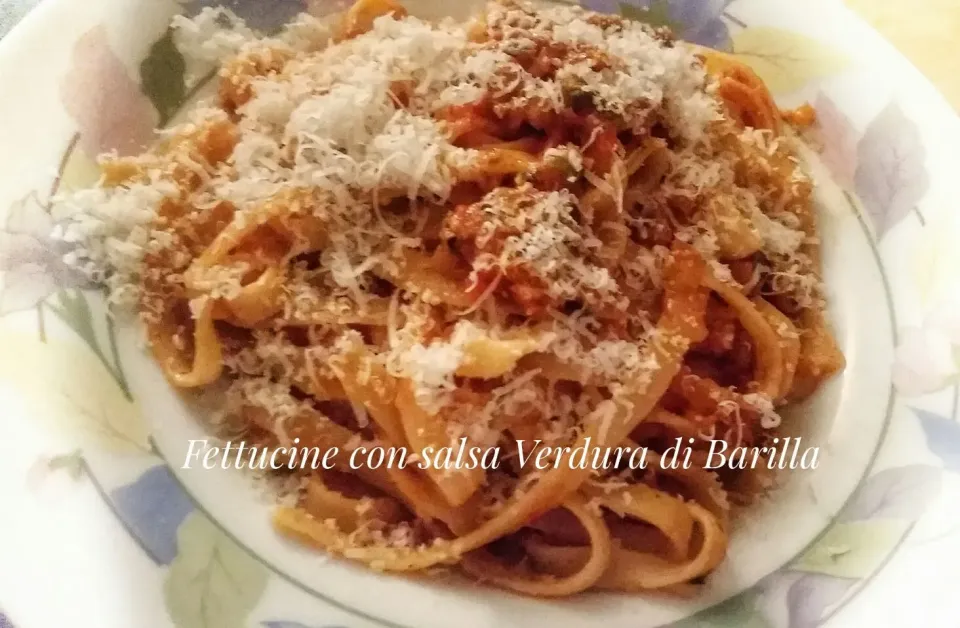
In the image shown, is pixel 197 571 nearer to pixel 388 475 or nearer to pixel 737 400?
pixel 388 475

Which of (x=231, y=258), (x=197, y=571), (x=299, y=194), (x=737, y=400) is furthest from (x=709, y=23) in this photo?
(x=197, y=571)

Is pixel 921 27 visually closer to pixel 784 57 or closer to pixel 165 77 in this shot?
pixel 784 57

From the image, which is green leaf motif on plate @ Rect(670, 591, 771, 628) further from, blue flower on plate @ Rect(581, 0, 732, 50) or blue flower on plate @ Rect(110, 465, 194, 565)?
blue flower on plate @ Rect(581, 0, 732, 50)

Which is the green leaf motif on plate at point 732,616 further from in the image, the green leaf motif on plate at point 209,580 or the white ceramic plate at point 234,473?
the green leaf motif on plate at point 209,580

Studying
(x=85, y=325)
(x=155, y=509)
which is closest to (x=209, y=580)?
(x=155, y=509)

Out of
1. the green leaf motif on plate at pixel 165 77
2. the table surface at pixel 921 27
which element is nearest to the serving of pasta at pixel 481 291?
the green leaf motif on plate at pixel 165 77

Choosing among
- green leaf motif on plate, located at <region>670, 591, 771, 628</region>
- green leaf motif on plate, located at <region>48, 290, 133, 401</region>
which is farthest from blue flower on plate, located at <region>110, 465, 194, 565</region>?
green leaf motif on plate, located at <region>670, 591, 771, 628</region>

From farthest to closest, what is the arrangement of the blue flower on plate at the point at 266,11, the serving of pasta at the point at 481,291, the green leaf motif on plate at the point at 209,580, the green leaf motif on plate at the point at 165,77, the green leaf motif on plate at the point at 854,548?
the blue flower on plate at the point at 266,11 → the green leaf motif on plate at the point at 165,77 → the serving of pasta at the point at 481,291 → the green leaf motif on plate at the point at 854,548 → the green leaf motif on plate at the point at 209,580
